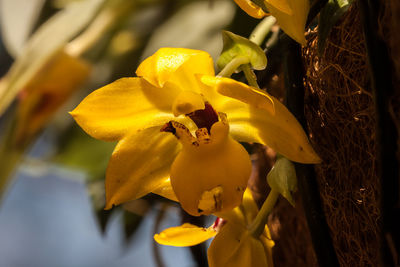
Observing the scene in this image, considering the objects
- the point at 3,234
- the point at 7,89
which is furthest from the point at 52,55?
the point at 3,234

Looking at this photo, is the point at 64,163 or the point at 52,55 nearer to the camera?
the point at 52,55

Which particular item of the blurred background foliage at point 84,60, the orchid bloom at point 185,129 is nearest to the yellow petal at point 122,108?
the orchid bloom at point 185,129

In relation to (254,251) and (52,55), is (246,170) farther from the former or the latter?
(52,55)

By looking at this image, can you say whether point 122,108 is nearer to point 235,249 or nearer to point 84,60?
point 235,249

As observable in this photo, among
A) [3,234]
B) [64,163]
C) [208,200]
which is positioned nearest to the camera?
[208,200]

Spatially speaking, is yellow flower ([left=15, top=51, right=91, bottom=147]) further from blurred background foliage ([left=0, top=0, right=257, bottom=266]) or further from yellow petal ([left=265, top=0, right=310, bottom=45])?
yellow petal ([left=265, top=0, right=310, bottom=45])

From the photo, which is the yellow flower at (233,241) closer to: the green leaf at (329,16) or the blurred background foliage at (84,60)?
the green leaf at (329,16)
